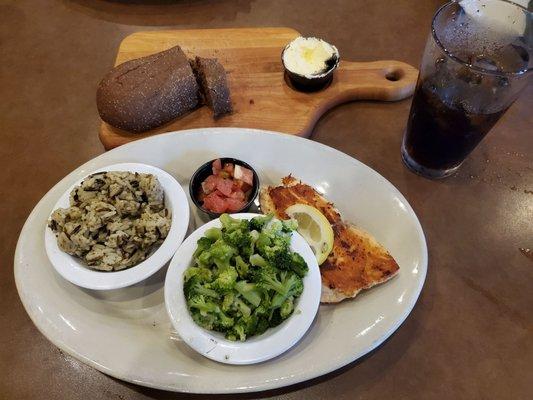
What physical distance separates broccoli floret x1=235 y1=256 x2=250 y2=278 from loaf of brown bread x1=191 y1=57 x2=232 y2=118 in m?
1.00

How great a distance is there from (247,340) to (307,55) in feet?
5.27

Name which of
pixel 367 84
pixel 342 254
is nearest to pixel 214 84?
pixel 367 84

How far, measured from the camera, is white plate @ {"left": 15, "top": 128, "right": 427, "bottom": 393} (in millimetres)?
1530

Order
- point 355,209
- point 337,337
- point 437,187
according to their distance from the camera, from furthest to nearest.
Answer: point 437,187 < point 355,209 < point 337,337

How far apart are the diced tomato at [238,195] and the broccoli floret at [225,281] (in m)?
0.47

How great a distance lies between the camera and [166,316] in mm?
1785

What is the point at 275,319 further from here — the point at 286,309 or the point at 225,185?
the point at 225,185

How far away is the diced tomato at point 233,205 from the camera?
6.31 ft

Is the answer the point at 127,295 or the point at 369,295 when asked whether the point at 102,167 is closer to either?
the point at 127,295

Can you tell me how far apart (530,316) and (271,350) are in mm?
1091

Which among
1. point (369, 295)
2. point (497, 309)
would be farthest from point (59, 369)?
point (497, 309)

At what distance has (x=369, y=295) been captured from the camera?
5.68 ft

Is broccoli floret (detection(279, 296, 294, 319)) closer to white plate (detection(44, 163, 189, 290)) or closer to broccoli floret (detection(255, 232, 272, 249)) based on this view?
broccoli floret (detection(255, 232, 272, 249))

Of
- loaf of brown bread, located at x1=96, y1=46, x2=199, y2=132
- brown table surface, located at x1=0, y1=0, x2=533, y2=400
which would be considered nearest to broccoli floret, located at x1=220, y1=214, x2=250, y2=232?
brown table surface, located at x1=0, y1=0, x2=533, y2=400
